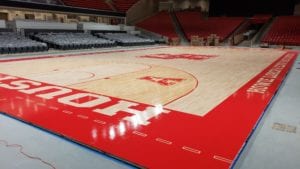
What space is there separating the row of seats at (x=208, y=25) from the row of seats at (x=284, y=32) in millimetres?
3054

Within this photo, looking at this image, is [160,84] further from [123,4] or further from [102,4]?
[123,4]

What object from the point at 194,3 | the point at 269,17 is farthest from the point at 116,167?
the point at 194,3

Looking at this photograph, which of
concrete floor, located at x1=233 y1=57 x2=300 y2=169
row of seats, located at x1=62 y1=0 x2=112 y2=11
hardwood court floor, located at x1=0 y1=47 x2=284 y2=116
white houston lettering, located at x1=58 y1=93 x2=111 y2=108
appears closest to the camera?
concrete floor, located at x1=233 y1=57 x2=300 y2=169

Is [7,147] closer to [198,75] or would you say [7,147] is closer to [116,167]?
[116,167]

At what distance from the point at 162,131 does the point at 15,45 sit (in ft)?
34.9

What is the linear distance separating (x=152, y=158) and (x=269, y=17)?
2518 cm

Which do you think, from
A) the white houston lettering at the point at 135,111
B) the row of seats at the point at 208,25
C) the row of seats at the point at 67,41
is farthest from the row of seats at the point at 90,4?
the white houston lettering at the point at 135,111

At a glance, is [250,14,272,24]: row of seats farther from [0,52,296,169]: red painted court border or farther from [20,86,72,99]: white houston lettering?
[20,86,72,99]: white houston lettering

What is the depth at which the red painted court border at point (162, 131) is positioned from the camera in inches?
98.9

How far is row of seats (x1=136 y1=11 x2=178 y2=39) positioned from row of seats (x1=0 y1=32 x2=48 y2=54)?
12712 millimetres

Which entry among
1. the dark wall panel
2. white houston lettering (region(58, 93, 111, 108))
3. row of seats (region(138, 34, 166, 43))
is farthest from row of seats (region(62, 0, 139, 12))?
white houston lettering (region(58, 93, 111, 108))

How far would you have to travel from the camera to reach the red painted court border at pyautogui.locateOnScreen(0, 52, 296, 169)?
2.51m

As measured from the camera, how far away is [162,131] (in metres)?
3.13

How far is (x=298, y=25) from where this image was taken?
68.7 ft
